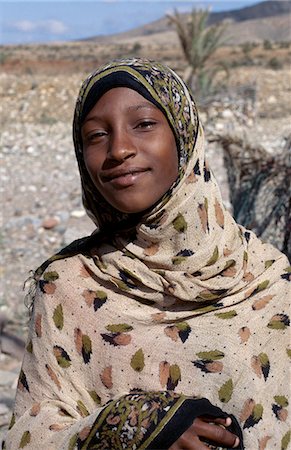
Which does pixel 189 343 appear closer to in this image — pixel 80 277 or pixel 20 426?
pixel 80 277

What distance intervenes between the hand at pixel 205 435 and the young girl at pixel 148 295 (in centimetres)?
4

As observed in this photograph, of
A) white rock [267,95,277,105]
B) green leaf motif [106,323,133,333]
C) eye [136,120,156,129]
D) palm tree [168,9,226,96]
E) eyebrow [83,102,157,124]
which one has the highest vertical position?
eyebrow [83,102,157,124]

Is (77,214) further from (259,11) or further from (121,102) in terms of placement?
(259,11)

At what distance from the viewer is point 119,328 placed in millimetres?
1836

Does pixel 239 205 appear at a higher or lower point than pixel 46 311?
lower

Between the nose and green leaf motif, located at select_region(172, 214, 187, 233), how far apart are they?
0.69 feet

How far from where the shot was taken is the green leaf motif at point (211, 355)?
181cm

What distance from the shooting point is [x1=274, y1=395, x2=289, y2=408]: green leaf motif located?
1843mm

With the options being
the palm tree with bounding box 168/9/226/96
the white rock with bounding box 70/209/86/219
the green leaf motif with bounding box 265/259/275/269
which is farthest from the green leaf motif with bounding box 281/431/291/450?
the palm tree with bounding box 168/9/226/96

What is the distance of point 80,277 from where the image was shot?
1.90m

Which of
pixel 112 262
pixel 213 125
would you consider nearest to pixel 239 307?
pixel 112 262

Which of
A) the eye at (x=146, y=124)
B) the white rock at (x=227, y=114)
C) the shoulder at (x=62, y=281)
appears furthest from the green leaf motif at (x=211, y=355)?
the white rock at (x=227, y=114)

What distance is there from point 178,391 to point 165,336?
0.44 feet

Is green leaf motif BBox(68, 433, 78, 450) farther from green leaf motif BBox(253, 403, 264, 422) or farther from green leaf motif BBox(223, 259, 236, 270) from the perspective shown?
green leaf motif BBox(223, 259, 236, 270)
